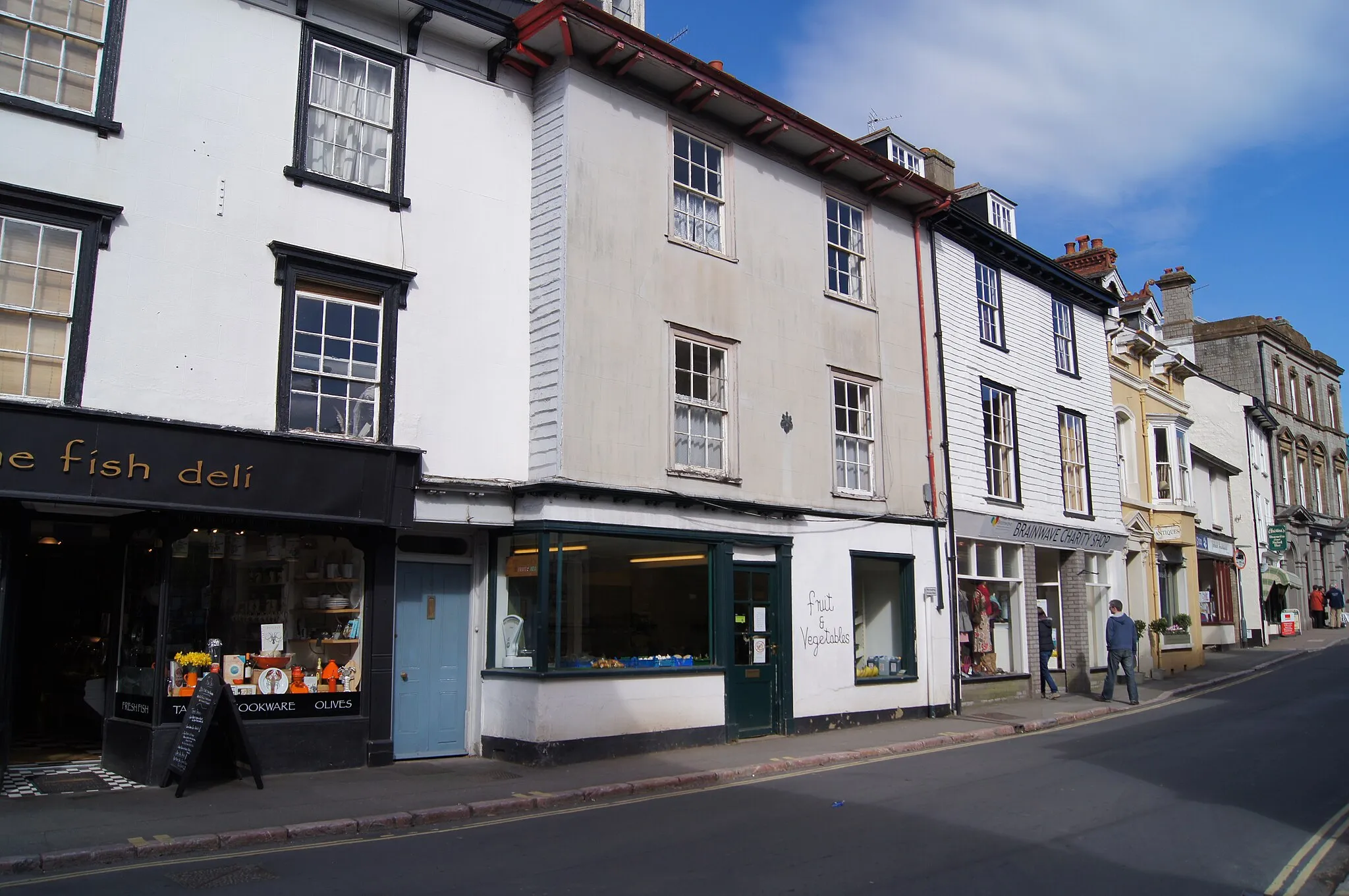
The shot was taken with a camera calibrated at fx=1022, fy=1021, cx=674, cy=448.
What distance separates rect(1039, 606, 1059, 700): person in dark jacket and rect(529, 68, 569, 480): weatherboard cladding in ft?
40.9

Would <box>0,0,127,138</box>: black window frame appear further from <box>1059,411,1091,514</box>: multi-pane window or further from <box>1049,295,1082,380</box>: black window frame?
<box>1059,411,1091,514</box>: multi-pane window

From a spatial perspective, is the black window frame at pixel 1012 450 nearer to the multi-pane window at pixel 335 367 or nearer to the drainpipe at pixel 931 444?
the drainpipe at pixel 931 444

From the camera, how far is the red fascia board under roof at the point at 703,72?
1311 centimetres

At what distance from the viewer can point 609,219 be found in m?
13.9

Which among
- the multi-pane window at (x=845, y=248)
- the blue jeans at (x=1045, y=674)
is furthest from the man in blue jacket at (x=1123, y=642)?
the multi-pane window at (x=845, y=248)

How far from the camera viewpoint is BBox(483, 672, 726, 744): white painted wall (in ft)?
40.4

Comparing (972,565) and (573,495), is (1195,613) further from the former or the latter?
(573,495)

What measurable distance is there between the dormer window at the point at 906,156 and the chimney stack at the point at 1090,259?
7312 millimetres

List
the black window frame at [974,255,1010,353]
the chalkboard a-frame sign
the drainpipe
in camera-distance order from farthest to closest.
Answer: the black window frame at [974,255,1010,353], the drainpipe, the chalkboard a-frame sign

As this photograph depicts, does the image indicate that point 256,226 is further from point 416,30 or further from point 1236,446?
point 1236,446

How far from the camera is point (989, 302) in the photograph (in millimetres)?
21281

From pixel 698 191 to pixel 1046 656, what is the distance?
1200 centimetres

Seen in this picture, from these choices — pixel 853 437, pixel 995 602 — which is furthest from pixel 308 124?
pixel 995 602

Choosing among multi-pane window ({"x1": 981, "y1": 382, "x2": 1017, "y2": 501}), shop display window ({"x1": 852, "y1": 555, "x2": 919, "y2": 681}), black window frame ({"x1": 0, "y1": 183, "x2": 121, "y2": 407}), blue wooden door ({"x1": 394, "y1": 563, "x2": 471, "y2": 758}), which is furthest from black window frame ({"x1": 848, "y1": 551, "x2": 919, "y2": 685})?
black window frame ({"x1": 0, "y1": 183, "x2": 121, "y2": 407})
